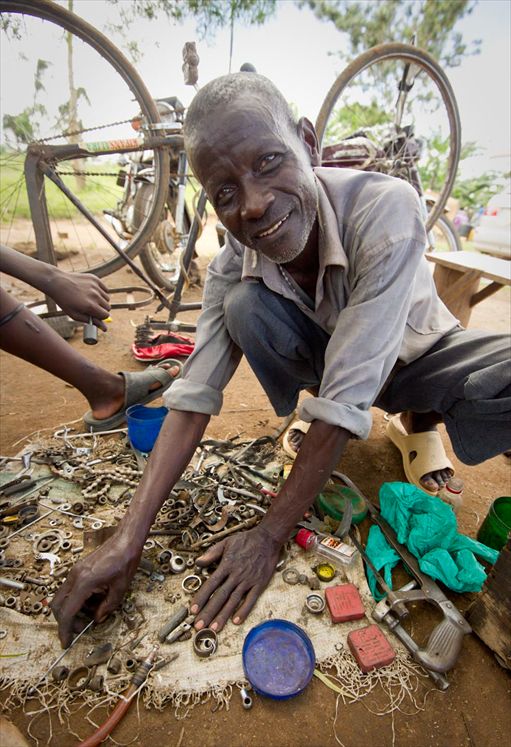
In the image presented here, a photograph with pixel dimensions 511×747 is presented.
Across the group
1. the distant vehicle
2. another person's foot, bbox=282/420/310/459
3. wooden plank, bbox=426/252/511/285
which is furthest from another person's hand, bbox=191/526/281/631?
the distant vehicle

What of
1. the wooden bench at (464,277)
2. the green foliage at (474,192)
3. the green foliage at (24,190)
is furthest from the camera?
the green foliage at (474,192)

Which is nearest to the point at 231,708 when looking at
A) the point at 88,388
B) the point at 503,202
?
the point at 88,388

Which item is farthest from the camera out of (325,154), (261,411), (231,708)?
(325,154)

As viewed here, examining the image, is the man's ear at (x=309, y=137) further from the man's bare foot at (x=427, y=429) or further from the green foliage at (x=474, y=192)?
the green foliage at (x=474, y=192)

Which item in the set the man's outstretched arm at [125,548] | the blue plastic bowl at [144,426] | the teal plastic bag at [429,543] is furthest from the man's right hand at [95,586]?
the teal plastic bag at [429,543]

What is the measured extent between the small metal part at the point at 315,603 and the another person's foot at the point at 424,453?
0.79 meters

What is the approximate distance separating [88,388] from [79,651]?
1.27 metres

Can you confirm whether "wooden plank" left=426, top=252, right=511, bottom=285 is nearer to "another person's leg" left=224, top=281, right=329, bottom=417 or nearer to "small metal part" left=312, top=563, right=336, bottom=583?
"another person's leg" left=224, top=281, right=329, bottom=417

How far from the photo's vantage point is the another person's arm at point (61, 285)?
5.85ft

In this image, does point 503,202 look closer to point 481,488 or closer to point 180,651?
point 481,488

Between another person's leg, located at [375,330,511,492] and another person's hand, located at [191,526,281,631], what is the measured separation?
0.84 meters

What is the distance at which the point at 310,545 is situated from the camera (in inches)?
55.4

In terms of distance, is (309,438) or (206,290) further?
(206,290)

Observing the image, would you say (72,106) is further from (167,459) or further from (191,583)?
(191,583)
